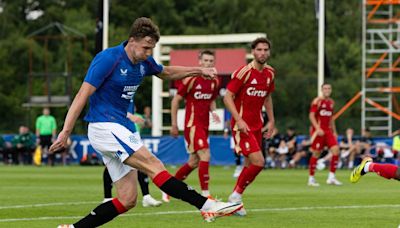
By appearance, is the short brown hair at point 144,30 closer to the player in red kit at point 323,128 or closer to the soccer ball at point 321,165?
the player in red kit at point 323,128

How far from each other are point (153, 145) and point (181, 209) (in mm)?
20698

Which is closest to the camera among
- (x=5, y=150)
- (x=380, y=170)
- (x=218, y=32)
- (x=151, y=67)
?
(x=151, y=67)

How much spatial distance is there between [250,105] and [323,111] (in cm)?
878

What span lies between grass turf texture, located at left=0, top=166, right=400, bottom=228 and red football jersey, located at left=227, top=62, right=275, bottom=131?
1.26 m

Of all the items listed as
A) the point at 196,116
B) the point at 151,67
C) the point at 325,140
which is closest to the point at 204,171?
the point at 196,116

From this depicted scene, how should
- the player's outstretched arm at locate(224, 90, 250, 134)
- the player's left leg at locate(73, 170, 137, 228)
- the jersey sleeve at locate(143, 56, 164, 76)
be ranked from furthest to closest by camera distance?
1. the player's outstretched arm at locate(224, 90, 250, 134)
2. the jersey sleeve at locate(143, 56, 164, 76)
3. the player's left leg at locate(73, 170, 137, 228)

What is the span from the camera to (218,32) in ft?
238

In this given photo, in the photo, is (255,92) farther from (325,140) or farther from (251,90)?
(325,140)

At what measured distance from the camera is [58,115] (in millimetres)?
60500

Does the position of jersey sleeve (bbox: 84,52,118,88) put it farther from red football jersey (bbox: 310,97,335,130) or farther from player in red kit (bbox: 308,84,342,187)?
red football jersey (bbox: 310,97,335,130)

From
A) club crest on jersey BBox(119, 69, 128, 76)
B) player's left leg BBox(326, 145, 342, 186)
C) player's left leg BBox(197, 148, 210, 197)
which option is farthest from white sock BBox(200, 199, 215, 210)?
player's left leg BBox(326, 145, 342, 186)

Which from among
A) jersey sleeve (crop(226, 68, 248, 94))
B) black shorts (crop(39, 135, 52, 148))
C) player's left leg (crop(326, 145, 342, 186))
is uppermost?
jersey sleeve (crop(226, 68, 248, 94))

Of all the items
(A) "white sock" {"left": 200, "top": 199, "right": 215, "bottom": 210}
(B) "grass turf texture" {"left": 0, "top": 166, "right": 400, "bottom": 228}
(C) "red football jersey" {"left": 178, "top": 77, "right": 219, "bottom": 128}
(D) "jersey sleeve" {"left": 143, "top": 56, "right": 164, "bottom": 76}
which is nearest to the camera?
(A) "white sock" {"left": 200, "top": 199, "right": 215, "bottom": 210}

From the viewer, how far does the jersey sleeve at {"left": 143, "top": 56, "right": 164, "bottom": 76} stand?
1042cm
